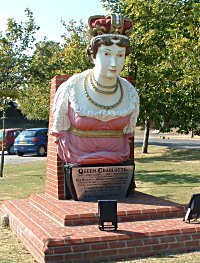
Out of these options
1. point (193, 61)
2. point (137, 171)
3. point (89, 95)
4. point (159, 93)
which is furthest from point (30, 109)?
point (89, 95)

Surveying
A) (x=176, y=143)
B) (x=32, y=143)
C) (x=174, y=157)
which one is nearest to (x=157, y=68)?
(x=174, y=157)

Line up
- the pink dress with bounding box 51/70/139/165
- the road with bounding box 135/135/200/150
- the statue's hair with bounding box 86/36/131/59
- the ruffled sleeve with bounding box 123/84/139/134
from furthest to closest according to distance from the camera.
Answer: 1. the road with bounding box 135/135/200/150
2. the ruffled sleeve with bounding box 123/84/139/134
3. the pink dress with bounding box 51/70/139/165
4. the statue's hair with bounding box 86/36/131/59

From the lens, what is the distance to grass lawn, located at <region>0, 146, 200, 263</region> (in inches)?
247

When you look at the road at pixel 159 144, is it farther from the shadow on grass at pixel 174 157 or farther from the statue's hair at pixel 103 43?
the statue's hair at pixel 103 43

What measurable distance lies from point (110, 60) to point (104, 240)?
10.0ft

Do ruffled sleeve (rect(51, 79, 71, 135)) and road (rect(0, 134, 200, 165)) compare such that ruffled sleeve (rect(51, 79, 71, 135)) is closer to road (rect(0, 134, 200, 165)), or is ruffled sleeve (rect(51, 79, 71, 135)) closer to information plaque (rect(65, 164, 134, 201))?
information plaque (rect(65, 164, 134, 201))

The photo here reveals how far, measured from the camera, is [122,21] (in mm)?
7824

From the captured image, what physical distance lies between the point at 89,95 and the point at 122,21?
4.40ft

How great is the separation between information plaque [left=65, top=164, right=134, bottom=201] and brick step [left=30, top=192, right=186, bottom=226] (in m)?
0.19

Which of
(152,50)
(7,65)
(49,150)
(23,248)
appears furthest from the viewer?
(152,50)

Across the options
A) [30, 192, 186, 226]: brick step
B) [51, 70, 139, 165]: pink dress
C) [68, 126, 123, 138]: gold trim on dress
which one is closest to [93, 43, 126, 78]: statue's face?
[51, 70, 139, 165]: pink dress

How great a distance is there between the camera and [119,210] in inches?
276

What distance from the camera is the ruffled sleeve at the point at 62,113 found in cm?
787

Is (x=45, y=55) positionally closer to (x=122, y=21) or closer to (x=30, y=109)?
(x=122, y=21)
